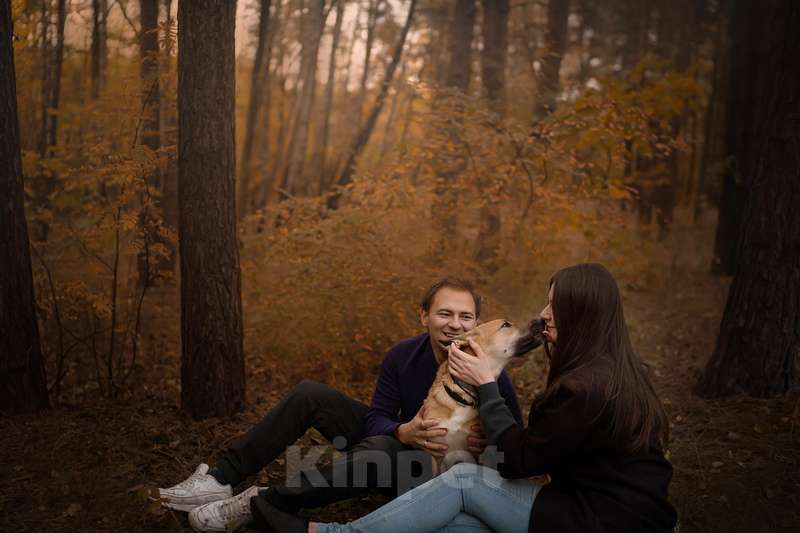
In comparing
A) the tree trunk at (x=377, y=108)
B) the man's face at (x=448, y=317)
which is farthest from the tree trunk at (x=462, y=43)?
the man's face at (x=448, y=317)

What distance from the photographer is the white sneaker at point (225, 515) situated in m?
3.34

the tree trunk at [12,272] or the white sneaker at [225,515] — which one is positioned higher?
the tree trunk at [12,272]

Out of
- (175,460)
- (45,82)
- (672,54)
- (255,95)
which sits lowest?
(175,460)

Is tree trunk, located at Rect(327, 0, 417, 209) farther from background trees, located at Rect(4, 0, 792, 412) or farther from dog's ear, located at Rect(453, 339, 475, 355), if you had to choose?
dog's ear, located at Rect(453, 339, 475, 355)

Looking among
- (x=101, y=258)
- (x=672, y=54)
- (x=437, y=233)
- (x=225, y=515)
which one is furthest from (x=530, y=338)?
(x=672, y=54)

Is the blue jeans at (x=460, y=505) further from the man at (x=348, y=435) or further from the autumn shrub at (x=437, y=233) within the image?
the autumn shrub at (x=437, y=233)

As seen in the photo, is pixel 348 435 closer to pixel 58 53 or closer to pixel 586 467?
pixel 586 467

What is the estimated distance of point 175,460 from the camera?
4328 millimetres

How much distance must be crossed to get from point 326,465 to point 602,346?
161 cm

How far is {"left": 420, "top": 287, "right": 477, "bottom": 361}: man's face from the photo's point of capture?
363cm

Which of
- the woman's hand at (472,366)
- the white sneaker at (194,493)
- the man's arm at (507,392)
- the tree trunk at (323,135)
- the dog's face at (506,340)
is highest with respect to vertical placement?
the tree trunk at (323,135)

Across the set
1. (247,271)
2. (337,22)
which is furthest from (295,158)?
(247,271)

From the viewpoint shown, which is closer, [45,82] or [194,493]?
[194,493]

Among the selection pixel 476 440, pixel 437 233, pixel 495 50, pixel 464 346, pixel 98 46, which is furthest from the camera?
pixel 495 50
